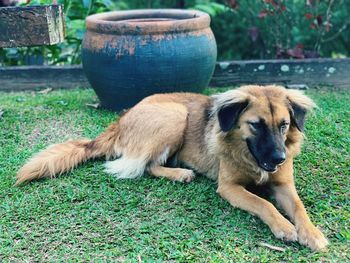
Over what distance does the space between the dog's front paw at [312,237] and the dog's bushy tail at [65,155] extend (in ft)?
6.49

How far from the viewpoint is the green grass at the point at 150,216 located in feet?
10.4

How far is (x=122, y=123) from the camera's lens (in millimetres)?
4508

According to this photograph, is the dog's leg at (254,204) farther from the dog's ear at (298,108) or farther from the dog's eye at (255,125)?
the dog's ear at (298,108)

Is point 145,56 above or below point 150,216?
above

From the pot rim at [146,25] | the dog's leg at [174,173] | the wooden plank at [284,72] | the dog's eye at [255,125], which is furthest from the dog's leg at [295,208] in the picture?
the wooden plank at [284,72]

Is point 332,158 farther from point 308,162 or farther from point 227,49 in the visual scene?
point 227,49

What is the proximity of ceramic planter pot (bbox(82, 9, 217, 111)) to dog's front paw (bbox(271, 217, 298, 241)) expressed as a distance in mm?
2778

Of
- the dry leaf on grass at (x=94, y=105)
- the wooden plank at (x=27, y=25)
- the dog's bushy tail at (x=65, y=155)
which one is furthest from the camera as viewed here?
the dry leaf on grass at (x=94, y=105)

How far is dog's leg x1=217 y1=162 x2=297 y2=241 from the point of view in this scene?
3258 millimetres

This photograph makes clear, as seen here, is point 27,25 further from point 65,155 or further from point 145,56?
point 65,155

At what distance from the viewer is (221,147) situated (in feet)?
13.0

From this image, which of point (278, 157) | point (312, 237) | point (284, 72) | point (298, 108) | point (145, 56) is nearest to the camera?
point (312, 237)

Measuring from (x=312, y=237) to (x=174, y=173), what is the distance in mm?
1431

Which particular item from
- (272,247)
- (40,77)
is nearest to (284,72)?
(40,77)
